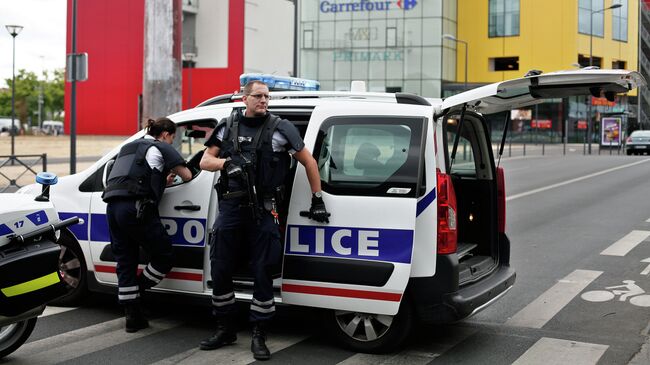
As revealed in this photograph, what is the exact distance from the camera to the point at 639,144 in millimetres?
43562

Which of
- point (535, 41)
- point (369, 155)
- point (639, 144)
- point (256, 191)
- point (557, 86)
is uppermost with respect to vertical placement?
point (535, 41)

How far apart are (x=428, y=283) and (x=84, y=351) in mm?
2458

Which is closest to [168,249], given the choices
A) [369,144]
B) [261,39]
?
[369,144]

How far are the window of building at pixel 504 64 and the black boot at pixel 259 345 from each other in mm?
70132

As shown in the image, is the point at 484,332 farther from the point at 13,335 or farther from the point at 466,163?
the point at 13,335

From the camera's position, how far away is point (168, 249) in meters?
5.99

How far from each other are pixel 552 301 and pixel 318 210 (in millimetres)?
3032

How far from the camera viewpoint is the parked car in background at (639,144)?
43375 millimetres

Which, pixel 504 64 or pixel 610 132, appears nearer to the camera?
pixel 610 132

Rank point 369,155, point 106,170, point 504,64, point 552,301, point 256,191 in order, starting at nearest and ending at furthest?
point 256,191
point 369,155
point 106,170
point 552,301
point 504,64

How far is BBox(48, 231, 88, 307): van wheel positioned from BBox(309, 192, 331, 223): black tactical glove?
2320mm

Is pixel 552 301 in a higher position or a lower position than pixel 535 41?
lower

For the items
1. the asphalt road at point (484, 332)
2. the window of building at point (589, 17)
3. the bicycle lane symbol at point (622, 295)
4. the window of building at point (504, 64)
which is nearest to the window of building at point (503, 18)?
the window of building at point (504, 64)

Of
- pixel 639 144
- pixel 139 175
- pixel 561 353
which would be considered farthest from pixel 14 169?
pixel 639 144
